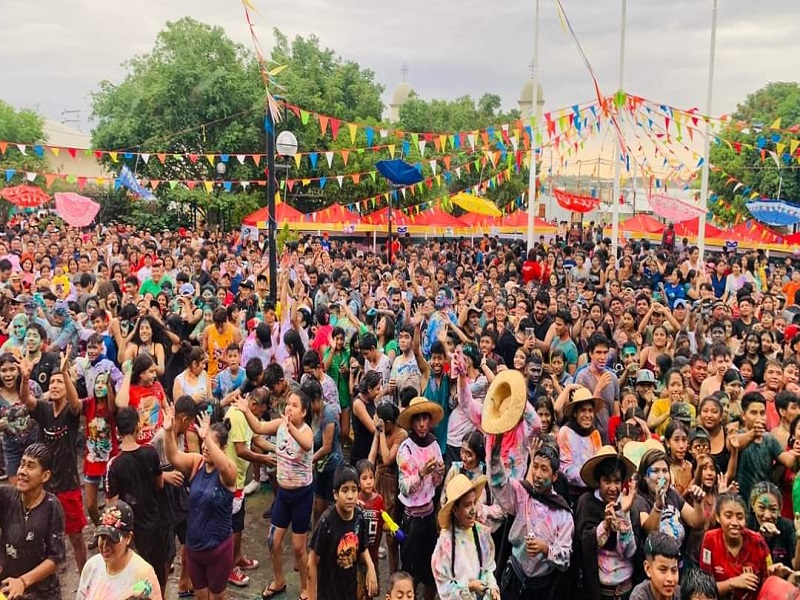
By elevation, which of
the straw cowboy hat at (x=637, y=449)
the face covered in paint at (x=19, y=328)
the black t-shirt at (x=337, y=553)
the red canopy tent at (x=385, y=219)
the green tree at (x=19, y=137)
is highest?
the green tree at (x=19, y=137)

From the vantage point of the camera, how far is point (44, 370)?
229 inches

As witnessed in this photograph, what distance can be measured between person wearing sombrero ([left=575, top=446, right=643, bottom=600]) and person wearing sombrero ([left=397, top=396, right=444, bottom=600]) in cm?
111

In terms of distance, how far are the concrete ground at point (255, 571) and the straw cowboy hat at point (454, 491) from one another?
74.8 inches

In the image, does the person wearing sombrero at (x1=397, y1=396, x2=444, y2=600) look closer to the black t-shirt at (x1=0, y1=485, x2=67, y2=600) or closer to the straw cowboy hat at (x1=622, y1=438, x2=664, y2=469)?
the straw cowboy hat at (x1=622, y1=438, x2=664, y2=469)

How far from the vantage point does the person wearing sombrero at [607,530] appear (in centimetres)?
374

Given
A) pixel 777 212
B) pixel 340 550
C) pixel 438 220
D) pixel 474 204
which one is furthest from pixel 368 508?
pixel 438 220

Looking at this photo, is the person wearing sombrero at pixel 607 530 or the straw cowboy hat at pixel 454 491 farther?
the person wearing sombrero at pixel 607 530

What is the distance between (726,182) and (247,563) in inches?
1230

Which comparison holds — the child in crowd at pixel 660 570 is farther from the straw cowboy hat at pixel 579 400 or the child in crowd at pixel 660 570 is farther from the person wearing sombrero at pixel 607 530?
the straw cowboy hat at pixel 579 400

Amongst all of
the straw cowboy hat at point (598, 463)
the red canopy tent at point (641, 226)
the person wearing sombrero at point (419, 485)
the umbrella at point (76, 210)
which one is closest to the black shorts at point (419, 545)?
the person wearing sombrero at point (419, 485)

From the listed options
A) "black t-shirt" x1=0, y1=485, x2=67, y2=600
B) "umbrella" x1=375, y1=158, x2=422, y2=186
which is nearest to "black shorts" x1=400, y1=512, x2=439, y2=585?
"black t-shirt" x1=0, y1=485, x2=67, y2=600

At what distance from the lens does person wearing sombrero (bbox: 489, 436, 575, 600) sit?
153 inches

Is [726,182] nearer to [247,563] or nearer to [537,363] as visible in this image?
[537,363]

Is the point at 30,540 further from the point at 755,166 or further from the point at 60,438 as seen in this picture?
the point at 755,166
